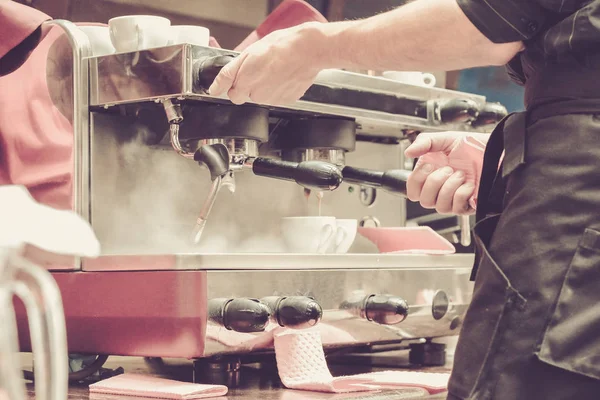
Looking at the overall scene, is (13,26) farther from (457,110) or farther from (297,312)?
(457,110)

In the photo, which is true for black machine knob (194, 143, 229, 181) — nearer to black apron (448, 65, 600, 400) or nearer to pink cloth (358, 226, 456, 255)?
pink cloth (358, 226, 456, 255)

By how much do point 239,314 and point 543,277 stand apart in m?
0.47

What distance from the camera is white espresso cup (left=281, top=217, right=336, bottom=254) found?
58.9 inches

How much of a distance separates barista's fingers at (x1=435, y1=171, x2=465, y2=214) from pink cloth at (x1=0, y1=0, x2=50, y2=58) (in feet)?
2.39

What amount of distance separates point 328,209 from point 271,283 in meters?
0.50

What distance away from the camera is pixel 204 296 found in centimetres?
119

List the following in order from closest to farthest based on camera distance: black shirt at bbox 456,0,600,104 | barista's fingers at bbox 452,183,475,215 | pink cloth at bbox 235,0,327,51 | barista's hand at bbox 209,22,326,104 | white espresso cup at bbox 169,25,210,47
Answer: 1. black shirt at bbox 456,0,600,104
2. barista's hand at bbox 209,22,326,104
3. barista's fingers at bbox 452,183,475,215
4. white espresso cup at bbox 169,25,210,47
5. pink cloth at bbox 235,0,327,51

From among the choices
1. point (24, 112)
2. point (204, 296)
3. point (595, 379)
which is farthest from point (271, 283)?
point (595, 379)

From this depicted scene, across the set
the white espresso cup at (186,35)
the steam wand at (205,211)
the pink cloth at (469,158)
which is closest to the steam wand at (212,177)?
the steam wand at (205,211)

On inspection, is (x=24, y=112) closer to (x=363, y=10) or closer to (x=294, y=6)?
(x=294, y=6)

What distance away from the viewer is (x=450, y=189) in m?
1.02

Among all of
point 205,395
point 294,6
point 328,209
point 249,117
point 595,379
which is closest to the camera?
point 595,379

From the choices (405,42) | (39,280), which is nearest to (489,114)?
(405,42)

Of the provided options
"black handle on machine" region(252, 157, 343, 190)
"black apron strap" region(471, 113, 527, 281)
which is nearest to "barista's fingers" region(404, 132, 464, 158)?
"black apron strap" region(471, 113, 527, 281)
